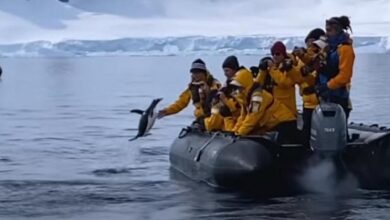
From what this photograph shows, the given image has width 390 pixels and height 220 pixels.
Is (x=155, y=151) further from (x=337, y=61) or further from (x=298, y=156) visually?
(x=337, y=61)

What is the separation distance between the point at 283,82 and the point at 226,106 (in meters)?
1.10

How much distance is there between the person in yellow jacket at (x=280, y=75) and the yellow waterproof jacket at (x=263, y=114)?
0.38ft

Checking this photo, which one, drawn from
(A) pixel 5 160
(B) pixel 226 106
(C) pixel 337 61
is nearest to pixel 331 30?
(C) pixel 337 61

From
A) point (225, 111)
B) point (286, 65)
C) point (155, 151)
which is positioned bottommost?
point (155, 151)

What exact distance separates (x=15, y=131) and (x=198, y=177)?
10.5 metres

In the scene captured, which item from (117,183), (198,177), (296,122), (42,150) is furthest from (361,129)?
(42,150)

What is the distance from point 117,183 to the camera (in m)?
15.2

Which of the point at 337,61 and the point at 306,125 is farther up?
the point at 337,61

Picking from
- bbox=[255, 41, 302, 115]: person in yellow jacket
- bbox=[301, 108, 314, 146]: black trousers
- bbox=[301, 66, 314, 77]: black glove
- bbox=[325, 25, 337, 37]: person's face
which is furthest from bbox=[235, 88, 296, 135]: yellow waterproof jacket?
bbox=[325, 25, 337, 37]: person's face

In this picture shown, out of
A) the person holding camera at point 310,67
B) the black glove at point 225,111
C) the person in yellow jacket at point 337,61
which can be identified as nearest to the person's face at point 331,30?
the person in yellow jacket at point 337,61

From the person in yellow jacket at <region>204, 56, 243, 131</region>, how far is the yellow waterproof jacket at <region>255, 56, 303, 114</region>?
1.44 ft

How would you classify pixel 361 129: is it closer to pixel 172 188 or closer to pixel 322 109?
pixel 322 109

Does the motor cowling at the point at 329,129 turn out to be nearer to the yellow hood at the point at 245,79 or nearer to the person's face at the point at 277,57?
the person's face at the point at 277,57

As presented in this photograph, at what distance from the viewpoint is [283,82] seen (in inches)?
526
